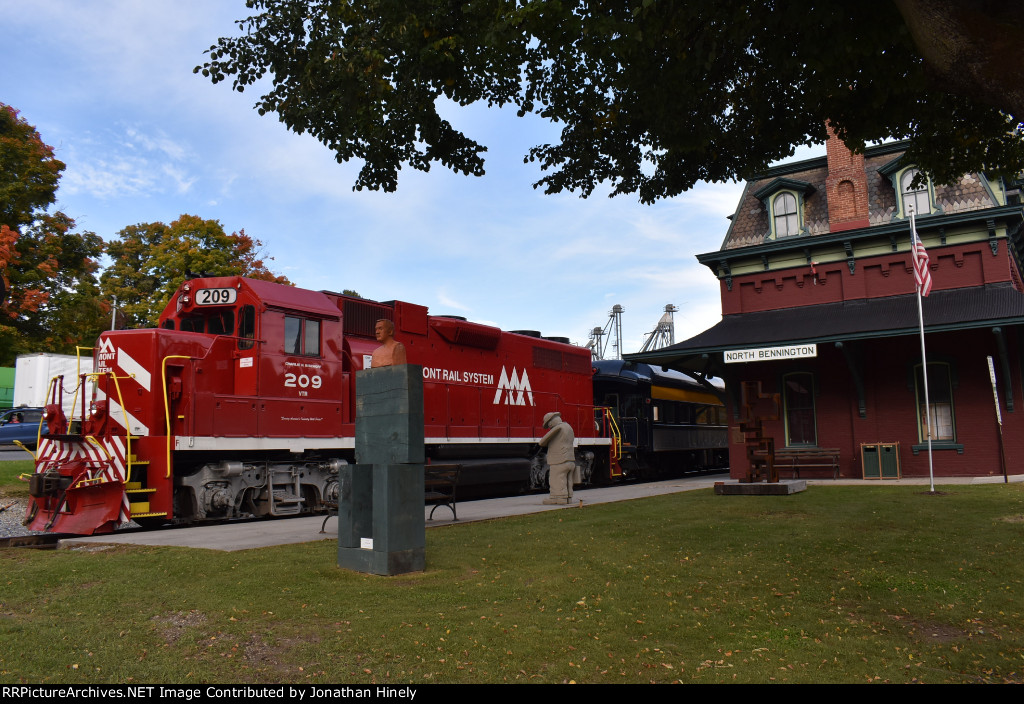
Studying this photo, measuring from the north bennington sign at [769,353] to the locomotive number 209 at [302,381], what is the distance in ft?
38.5

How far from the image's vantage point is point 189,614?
566 cm

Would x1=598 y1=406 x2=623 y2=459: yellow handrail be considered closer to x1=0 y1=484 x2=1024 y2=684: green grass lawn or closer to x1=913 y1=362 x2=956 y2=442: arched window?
x1=913 y1=362 x2=956 y2=442: arched window

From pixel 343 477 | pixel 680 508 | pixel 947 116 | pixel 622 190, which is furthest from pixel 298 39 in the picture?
pixel 680 508

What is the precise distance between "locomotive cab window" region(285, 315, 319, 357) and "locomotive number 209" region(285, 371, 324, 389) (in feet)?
1.40

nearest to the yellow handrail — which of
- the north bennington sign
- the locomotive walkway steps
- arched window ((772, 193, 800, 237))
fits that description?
the north bennington sign

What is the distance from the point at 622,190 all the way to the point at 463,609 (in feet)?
26.2

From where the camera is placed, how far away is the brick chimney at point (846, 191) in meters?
21.0

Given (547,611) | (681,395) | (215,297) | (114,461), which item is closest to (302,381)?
(215,297)

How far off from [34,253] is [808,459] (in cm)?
2909

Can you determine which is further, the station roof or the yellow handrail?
the yellow handrail

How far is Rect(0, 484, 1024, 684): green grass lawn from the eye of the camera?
4520mm

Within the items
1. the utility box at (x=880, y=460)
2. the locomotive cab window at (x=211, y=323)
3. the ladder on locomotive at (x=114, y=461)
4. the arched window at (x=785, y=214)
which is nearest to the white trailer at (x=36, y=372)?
the locomotive cab window at (x=211, y=323)
